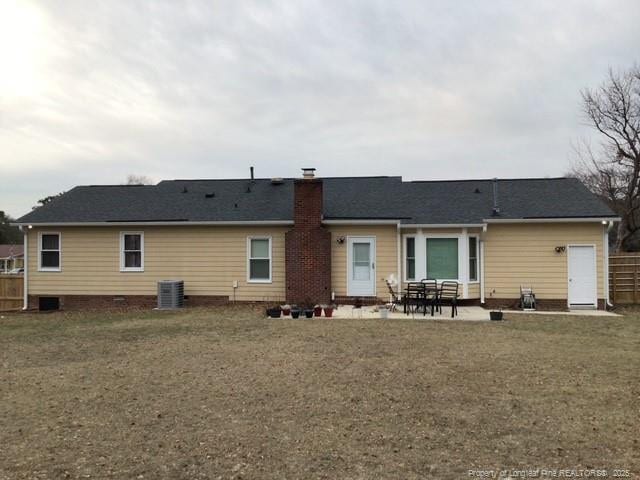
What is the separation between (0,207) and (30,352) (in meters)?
62.2

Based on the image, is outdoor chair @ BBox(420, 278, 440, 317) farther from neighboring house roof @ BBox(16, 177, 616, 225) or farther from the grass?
the grass

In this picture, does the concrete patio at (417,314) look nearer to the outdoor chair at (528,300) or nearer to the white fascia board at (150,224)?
the outdoor chair at (528,300)

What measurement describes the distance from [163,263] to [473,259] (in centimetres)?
1014

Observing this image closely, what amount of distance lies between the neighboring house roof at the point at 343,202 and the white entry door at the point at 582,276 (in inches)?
45.3

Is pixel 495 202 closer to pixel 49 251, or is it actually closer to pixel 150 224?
pixel 150 224

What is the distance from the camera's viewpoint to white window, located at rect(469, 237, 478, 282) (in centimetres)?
1516

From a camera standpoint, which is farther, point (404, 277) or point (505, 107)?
point (505, 107)

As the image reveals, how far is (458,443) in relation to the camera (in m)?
4.41

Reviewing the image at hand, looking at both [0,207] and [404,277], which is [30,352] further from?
[0,207]

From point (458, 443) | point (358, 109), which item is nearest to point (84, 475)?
point (458, 443)

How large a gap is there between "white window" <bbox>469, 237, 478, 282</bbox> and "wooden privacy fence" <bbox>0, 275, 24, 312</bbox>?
598 inches

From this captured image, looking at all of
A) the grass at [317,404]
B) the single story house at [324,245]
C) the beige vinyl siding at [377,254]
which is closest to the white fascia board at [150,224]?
the single story house at [324,245]

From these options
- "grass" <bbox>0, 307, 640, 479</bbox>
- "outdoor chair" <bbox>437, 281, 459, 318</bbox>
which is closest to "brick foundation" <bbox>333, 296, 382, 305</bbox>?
"outdoor chair" <bbox>437, 281, 459, 318</bbox>

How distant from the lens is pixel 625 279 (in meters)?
16.5
